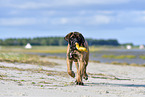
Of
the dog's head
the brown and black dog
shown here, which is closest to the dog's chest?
the brown and black dog

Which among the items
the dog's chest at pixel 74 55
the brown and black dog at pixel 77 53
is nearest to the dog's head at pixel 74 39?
the brown and black dog at pixel 77 53

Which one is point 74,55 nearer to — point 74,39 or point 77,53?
point 77,53

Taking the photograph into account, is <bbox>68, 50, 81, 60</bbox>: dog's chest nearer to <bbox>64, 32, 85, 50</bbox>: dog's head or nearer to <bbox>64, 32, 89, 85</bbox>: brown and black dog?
<bbox>64, 32, 89, 85</bbox>: brown and black dog

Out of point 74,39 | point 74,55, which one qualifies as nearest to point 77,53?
point 74,55

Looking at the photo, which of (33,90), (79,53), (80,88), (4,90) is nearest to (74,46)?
(79,53)

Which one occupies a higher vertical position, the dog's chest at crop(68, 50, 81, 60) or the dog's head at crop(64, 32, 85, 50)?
the dog's head at crop(64, 32, 85, 50)

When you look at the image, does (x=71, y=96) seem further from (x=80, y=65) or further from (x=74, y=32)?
(x=74, y=32)

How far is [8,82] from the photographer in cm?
1162

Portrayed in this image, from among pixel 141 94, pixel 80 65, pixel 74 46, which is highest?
pixel 74 46

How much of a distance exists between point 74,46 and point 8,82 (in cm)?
302

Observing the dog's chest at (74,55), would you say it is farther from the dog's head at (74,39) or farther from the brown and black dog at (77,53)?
the dog's head at (74,39)

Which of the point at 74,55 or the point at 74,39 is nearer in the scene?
the point at 74,39

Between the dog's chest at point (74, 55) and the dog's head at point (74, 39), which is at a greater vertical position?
the dog's head at point (74, 39)

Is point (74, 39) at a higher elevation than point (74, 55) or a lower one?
higher
